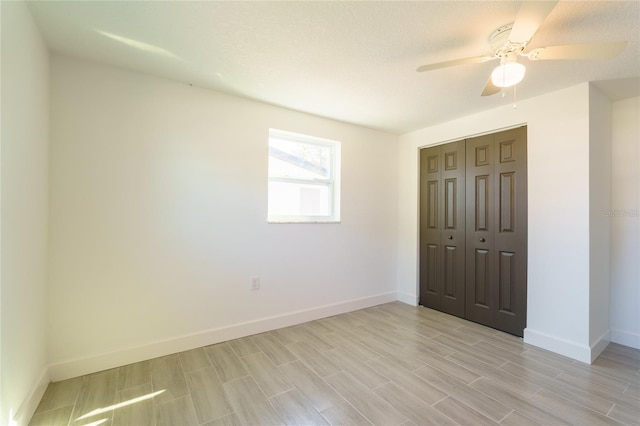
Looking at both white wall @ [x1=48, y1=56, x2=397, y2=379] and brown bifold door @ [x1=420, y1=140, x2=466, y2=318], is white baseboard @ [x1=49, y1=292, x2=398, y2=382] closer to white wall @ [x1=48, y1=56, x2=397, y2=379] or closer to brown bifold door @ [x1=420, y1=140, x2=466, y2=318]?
white wall @ [x1=48, y1=56, x2=397, y2=379]

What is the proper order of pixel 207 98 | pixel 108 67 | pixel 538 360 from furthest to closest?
pixel 207 98 < pixel 538 360 < pixel 108 67

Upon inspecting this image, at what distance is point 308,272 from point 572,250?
A: 7.85 ft

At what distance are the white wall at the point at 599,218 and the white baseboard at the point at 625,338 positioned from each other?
61 mm

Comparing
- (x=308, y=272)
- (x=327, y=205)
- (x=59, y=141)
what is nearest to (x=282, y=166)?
(x=327, y=205)

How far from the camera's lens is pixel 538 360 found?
2271mm

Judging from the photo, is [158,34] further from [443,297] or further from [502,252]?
[443,297]

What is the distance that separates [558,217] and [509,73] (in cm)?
157

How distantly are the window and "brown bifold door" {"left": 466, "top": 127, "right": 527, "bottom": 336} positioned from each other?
1533 millimetres

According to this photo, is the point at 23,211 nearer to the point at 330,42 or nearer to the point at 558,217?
the point at 330,42

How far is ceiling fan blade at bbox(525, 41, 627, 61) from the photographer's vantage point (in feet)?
4.49

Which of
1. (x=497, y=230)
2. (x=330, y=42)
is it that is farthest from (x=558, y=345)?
(x=330, y=42)

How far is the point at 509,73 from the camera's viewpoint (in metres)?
1.55

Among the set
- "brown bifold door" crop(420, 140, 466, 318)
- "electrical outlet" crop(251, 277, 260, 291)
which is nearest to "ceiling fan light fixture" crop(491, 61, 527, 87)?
"brown bifold door" crop(420, 140, 466, 318)

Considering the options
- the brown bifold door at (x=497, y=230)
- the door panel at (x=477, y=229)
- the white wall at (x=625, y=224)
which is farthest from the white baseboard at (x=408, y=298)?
the white wall at (x=625, y=224)
